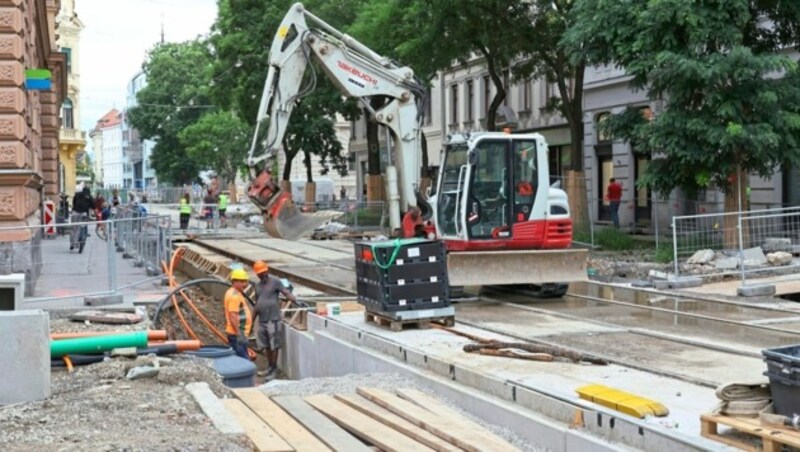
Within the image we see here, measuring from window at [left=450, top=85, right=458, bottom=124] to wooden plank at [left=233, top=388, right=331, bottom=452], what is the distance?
1613 inches

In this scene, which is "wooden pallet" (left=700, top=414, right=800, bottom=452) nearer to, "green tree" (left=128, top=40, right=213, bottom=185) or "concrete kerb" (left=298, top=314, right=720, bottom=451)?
"concrete kerb" (left=298, top=314, right=720, bottom=451)

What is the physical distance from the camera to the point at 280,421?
29.5 ft

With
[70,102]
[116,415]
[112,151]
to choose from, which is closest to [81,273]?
[116,415]

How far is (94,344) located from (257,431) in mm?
3487

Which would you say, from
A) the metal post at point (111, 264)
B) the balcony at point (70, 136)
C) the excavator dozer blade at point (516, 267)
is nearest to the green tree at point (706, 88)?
the excavator dozer blade at point (516, 267)

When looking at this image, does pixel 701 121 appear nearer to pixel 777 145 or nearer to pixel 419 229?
pixel 777 145

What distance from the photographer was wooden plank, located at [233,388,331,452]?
8195 mm

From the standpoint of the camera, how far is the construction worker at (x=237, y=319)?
14828 mm

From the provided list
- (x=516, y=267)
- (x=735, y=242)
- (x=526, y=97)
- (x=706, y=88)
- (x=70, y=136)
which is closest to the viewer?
(x=516, y=267)

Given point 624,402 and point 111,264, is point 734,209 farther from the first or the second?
point 624,402

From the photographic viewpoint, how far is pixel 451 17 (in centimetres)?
2916

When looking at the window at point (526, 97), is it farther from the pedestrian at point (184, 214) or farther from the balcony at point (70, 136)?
the balcony at point (70, 136)

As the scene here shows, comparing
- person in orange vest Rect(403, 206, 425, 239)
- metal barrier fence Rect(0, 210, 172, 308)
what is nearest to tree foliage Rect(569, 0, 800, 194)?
person in orange vest Rect(403, 206, 425, 239)

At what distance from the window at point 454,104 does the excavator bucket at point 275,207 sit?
3295cm
